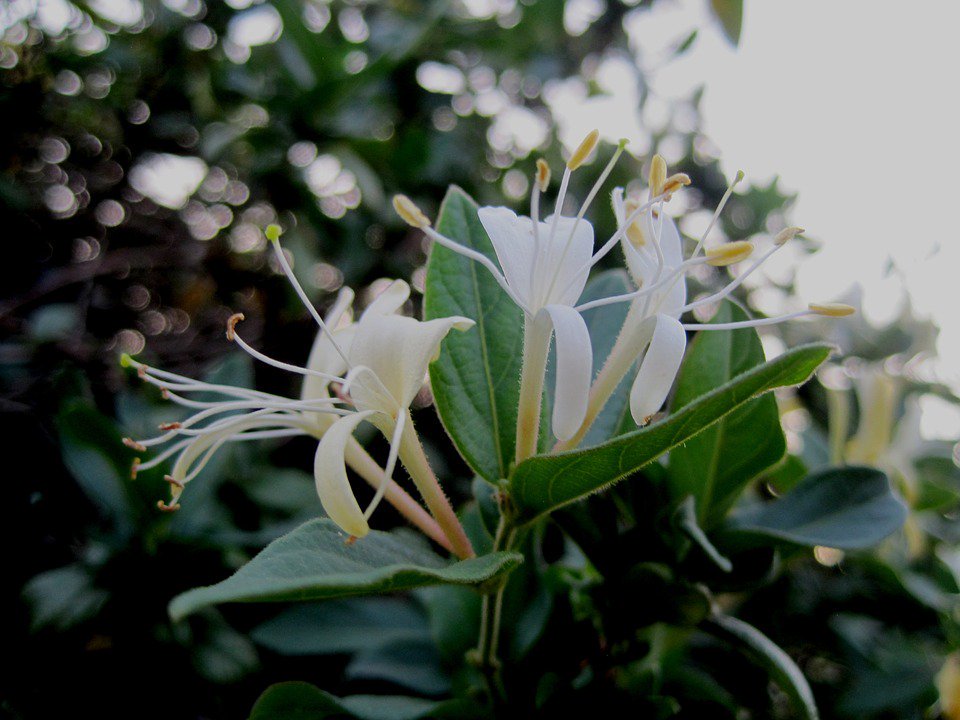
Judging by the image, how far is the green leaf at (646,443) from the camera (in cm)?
37

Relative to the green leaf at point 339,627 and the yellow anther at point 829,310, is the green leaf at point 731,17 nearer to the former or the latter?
the yellow anther at point 829,310

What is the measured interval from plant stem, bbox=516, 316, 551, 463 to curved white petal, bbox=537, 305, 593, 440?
5 centimetres

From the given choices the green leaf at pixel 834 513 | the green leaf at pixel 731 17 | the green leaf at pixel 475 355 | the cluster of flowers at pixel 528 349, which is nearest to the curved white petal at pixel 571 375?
the cluster of flowers at pixel 528 349

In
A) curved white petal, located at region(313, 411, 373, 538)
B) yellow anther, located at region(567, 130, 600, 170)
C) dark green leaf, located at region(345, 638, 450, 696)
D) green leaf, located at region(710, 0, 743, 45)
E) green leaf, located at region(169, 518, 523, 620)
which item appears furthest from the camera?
green leaf, located at region(710, 0, 743, 45)

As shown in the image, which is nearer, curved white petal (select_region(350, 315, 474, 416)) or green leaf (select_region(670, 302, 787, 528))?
curved white petal (select_region(350, 315, 474, 416))

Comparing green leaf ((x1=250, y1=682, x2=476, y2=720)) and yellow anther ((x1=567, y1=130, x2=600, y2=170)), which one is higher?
yellow anther ((x1=567, y1=130, x2=600, y2=170))

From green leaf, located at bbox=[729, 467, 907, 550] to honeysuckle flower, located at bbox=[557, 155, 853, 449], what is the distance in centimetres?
22

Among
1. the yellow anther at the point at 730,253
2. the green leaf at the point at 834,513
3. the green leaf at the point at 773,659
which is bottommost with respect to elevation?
the green leaf at the point at 773,659

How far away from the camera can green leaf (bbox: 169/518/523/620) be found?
0.31m

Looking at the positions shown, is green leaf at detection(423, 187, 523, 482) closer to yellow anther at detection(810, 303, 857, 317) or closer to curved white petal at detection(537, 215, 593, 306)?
curved white petal at detection(537, 215, 593, 306)

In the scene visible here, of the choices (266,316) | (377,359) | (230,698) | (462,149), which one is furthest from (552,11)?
(230,698)

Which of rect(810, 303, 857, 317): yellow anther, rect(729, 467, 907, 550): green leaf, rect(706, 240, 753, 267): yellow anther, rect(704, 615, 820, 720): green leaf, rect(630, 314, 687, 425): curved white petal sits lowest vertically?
rect(704, 615, 820, 720): green leaf


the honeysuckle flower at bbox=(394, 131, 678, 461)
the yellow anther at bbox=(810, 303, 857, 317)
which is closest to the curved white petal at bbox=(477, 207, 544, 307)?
the honeysuckle flower at bbox=(394, 131, 678, 461)

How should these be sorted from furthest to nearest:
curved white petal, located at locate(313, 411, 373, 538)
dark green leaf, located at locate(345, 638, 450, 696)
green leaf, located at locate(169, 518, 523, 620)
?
dark green leaf, located at locate(345, 638, 450, 696) → curved white petal, located at locate(313, 411, 373, 538) → green leaf, located at locate(169, 518, 523, 620)
